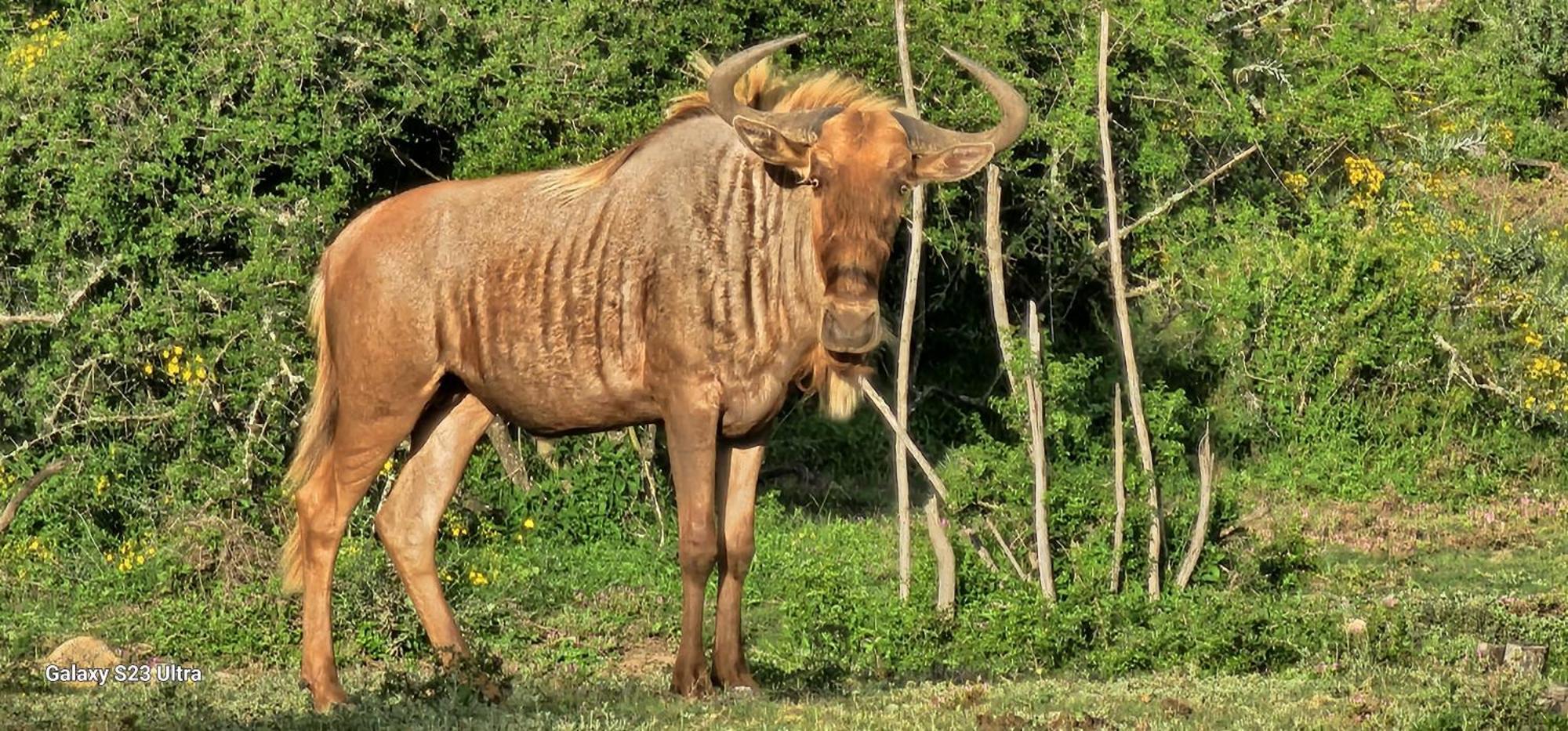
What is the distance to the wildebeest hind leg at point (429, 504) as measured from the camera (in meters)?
9.84

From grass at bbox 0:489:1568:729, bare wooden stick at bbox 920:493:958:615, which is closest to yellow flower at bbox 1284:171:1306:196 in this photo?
grass at bbox 0:489:1568:729

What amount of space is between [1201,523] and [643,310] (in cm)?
380

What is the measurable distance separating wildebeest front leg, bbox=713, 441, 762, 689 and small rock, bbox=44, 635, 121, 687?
3.65m

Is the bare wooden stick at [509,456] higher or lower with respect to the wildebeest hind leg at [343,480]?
lower

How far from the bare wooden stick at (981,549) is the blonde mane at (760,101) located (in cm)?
292

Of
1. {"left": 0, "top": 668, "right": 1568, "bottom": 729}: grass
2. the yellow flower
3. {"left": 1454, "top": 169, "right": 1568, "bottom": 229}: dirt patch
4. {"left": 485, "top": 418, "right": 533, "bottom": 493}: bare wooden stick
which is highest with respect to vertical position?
the yellow flower

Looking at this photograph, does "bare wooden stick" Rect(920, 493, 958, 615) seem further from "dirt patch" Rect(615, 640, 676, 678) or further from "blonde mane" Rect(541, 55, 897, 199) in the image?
"blonde mane" Rect(541, 55, 897, 199)

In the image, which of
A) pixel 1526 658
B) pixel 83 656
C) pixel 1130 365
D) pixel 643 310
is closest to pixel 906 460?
pixel 1130 365

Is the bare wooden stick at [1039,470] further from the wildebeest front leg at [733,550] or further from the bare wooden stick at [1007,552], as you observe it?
the wildebeest front leg at [733,550]

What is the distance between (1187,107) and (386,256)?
759 centimetres

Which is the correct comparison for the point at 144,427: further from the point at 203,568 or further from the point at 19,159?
the point at 19,159

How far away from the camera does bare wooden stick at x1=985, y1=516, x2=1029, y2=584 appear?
464 inches

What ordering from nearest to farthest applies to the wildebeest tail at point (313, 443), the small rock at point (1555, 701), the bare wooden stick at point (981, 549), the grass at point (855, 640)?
1. the small rock at point (1555, 701)
2. the grass at point (855, 640)
3. the wildebeest tail at point (313, 443)
4. the bare wooden stick at point (981, 549)

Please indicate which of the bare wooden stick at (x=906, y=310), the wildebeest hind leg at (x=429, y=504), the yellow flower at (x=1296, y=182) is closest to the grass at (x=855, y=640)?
the wildebeest hind leg at (x=429, y=504)
